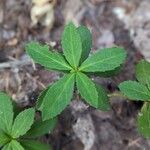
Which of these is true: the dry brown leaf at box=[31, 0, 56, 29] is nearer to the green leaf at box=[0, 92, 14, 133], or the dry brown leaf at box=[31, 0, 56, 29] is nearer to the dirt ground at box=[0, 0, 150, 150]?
the dirt ground at box=[0, 0, 150, 150]

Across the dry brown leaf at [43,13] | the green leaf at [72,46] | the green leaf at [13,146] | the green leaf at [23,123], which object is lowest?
the green leaf at [13,146]

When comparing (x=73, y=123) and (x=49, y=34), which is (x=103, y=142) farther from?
(x=49, y=34)

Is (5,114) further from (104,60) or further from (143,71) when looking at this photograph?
(143,71)

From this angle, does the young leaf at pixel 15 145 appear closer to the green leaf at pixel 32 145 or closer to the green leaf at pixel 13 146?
the green leaf at pixel 13 146

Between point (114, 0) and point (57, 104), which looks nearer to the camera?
point (57, 104)

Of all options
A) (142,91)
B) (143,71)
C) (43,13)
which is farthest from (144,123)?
(43,13)

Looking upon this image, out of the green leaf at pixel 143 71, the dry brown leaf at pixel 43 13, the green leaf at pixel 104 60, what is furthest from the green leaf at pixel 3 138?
the dry brown leaf at pixel 43 13

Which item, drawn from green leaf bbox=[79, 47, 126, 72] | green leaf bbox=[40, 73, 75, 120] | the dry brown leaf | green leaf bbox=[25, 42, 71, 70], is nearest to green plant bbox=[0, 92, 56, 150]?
green leaf bbox=[40, 73, 75, 120]

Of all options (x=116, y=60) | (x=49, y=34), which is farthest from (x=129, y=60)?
(x=116, y=60)

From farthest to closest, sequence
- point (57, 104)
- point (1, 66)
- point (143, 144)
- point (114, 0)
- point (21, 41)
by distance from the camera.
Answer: point (114, 0), point (21, 41), point (1, 66), point (143, 144), point (57, 104)
